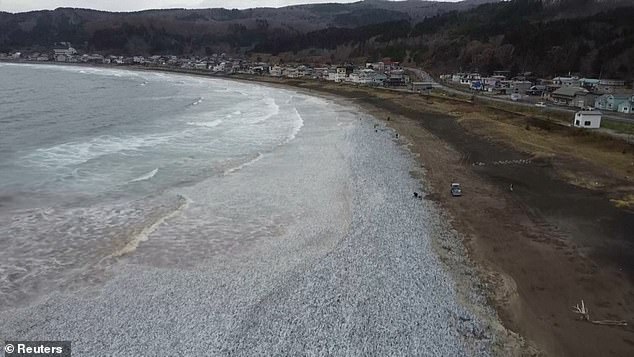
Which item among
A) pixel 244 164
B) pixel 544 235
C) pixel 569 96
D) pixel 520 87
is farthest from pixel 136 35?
pixel 544 235

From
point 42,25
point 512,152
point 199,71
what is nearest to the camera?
point 512,152

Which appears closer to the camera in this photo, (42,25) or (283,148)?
(283,148)

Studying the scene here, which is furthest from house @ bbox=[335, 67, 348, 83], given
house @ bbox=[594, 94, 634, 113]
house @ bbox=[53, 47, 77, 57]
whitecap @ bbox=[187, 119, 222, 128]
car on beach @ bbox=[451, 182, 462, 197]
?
house @ bbox=[53, 47, 77, 57]

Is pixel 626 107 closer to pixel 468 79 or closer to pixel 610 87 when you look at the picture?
pixel 610 87

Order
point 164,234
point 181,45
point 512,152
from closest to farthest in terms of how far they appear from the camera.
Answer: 1. point 164,234
2. point 512,152
3. point 181,45

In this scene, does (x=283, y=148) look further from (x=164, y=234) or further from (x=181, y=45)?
(x=181, y=45)

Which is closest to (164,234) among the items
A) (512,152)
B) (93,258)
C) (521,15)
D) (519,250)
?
(93,258)

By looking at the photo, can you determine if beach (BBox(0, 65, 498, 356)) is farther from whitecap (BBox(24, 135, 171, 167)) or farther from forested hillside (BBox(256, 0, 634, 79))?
forested hillside (BBox(256, 0, 634, 79))
